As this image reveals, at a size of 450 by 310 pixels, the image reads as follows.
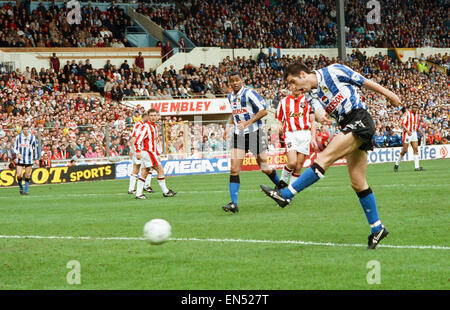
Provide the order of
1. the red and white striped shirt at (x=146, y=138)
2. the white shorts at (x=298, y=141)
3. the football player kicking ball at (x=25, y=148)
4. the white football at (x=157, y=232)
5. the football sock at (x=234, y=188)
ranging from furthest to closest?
the football player kicking ball at (x=25, y=148), the red and white striped shirt at (x=146, y=138), the white shorts at (x=298, y=141), the football sock at (x=234, y=188), the white football at (x=157, y=232)

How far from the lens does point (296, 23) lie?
5069 cm

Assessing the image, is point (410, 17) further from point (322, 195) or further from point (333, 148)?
point (333, 148)

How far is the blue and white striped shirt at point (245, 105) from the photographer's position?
13.3 meters

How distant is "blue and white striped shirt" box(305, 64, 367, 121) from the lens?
27.3 feet

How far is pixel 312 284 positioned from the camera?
→ 6215 millimetres

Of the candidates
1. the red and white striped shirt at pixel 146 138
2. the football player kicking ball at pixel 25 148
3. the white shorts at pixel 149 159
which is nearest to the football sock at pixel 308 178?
the white shorts at pixel 149 159

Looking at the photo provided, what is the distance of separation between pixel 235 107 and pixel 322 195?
3.47 m

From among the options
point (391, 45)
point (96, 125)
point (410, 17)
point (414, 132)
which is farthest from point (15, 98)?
point (410, 17)

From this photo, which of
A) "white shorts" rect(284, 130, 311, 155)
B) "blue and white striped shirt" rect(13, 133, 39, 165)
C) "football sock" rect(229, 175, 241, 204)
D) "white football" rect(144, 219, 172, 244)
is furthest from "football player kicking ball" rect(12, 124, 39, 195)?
"white football" rect(144, 219, 172, 244)

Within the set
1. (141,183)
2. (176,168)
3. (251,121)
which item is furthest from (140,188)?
(176,168)

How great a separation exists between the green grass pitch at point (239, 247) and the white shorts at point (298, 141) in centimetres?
125

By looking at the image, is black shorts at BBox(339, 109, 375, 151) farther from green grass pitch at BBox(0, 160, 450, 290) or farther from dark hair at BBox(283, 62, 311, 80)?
green grass pitch at BBox(0, 160, 450, 290)

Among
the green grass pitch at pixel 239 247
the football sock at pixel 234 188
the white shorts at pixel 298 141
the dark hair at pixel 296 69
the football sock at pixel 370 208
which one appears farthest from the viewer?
the white shorts at pixel 298 141

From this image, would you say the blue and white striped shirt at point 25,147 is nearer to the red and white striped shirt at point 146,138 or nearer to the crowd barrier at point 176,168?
the crowd barrier at point 176,168
